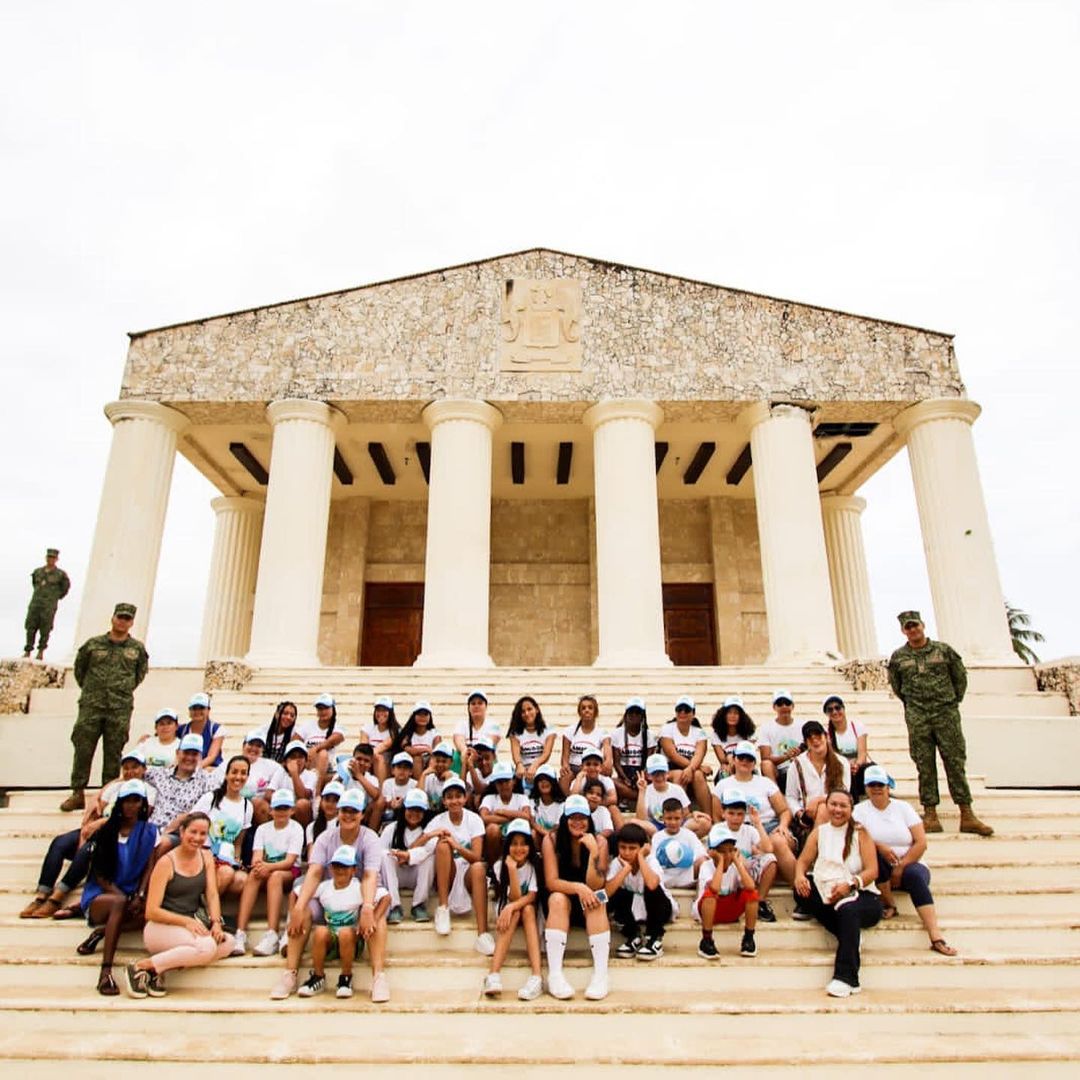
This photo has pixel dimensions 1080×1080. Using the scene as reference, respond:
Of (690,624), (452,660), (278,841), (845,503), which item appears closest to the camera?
(278,841)

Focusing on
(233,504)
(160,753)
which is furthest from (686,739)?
(233,504)

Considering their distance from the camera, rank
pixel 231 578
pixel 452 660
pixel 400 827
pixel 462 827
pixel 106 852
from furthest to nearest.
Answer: pixel 231 578 < pixel 452 660 < pixel 400 827 < pixel 462 827 < pixel 106 852

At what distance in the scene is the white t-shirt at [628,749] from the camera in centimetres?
771

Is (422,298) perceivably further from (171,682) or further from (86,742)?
(86,742)

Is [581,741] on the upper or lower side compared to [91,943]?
upper

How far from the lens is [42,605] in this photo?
1528 centimetres

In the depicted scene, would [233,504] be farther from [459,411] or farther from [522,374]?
[522,374]

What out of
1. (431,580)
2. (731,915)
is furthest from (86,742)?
(431,580)

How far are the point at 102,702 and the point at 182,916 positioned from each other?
3775 millimetres

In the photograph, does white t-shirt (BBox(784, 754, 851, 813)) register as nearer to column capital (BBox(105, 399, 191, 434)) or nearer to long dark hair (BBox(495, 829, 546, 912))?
long dark hair (BBox(495, 829, 546, 912))

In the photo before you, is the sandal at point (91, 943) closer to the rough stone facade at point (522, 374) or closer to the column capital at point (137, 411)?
the rough stone facade at point (522, 374)

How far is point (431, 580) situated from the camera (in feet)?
50.9
